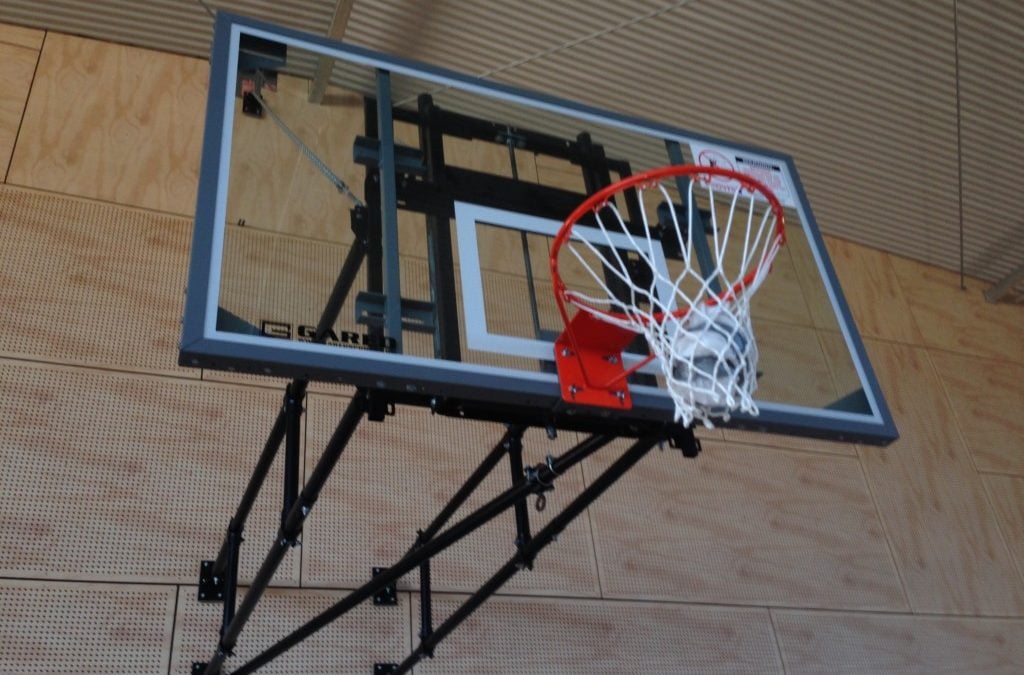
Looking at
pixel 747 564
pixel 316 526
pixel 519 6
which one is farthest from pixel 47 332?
pixel 747 564

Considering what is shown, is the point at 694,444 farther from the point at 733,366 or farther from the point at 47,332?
the point at 47,332

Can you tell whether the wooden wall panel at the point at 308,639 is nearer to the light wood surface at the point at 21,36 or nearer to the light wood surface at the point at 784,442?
the light wood surface at the point at 784,442

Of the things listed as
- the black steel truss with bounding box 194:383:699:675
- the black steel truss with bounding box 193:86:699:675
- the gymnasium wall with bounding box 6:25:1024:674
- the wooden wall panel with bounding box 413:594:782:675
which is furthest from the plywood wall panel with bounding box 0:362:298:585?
the wooden wall panel with bounding box 413:594:782:675

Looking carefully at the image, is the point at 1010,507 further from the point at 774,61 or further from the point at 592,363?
the point at 592,363

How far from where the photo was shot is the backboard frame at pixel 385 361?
6.85 feet

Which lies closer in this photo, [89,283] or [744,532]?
[89,283]

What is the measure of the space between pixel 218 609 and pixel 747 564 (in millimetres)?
2169

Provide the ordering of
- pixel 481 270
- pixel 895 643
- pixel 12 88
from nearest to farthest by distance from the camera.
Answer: pixel 481 270 → pixel 12 88 → pixel 895 643

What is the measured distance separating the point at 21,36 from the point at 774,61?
349 centimetres

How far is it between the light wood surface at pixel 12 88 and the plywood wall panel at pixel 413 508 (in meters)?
1.60

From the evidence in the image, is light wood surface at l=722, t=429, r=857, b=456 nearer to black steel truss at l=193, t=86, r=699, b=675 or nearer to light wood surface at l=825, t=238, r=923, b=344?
light wood surface at l=825, t=238, r=923, b=344

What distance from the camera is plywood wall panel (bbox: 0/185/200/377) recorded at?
11.5ft

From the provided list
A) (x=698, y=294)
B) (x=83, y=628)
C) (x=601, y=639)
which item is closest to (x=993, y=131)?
(x=601, y=639)

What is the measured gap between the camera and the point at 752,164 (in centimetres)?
322
